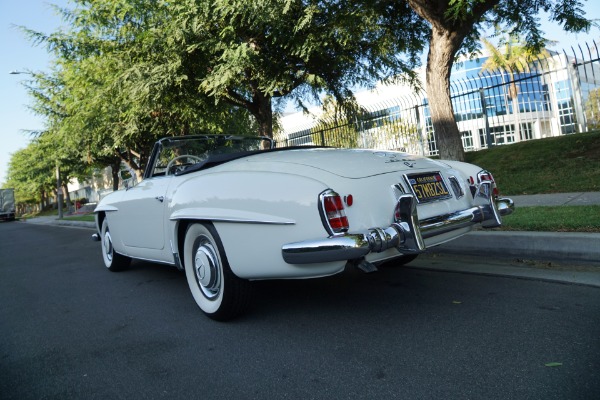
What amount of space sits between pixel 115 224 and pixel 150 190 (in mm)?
1239

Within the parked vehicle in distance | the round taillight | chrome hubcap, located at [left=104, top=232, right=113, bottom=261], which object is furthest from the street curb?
the parked vehicle in distance

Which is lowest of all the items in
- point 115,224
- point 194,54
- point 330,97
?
point 115,224

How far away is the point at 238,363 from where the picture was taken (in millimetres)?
2645

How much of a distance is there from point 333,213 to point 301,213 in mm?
191

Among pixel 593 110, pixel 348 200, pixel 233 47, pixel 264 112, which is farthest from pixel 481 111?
pixel 348 200

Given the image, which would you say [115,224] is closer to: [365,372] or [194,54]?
[365,372]

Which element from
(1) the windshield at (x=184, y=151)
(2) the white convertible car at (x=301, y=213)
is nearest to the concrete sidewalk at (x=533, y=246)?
(2) the white convertible car at (x=301, y=213)

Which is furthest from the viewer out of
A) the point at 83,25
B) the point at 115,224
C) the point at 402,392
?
the point at 83,25

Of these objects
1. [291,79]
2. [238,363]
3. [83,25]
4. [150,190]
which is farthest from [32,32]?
[238,363]

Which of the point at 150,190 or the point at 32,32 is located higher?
the point at 32,32

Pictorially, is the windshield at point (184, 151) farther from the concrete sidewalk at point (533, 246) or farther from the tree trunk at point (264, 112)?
the tree trunk at point (264, 112)

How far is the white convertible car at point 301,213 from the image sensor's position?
271 cm

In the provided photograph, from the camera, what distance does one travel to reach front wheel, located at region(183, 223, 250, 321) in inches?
127

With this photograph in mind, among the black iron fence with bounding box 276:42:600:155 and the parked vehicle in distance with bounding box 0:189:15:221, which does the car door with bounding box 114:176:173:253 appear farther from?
the parked vehicle in distance with bounding box 0:189:15:221
